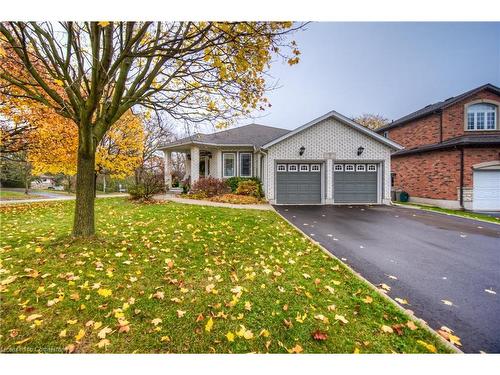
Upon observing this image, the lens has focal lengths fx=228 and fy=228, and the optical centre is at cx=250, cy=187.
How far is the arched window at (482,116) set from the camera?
14938 mm

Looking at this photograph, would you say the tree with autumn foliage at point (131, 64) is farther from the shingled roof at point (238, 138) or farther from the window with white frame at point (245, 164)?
the window with white frame at point (245, 164)

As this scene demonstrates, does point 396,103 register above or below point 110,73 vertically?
above

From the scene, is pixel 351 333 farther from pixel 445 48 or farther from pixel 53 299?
pixel 445 48

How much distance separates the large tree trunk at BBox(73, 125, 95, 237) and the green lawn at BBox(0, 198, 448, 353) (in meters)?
0.31

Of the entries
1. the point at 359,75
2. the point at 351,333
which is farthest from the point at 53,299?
the point at 359,75

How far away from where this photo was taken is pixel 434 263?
4629mm

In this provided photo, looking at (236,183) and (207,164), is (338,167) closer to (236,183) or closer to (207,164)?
(236,183)

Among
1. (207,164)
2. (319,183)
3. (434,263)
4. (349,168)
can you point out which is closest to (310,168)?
(319,183)

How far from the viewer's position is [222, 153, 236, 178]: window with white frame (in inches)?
661

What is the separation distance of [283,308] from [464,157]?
1605cm

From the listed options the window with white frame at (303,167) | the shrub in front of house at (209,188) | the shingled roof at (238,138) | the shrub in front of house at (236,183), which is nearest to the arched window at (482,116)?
the window with white frame at (303,167)

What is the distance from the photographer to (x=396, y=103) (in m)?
8.02

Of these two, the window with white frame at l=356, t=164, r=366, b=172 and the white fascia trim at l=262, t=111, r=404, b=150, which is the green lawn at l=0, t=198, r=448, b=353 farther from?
the window with white frame at l=356, t=164, r=366, b=172

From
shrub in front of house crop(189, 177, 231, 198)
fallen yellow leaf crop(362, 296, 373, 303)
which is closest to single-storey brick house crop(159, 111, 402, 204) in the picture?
shrub in front of house crop(189, 177, 231, 198)
